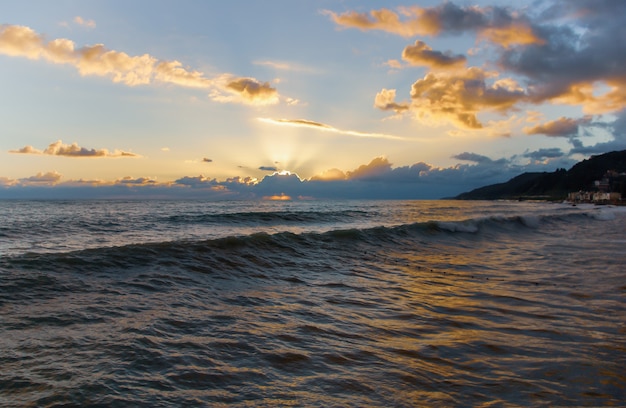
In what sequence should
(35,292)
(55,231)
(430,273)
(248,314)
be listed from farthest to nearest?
(55,231) < (430,273) < (35,292) < (248,314)

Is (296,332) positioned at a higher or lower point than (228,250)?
lower

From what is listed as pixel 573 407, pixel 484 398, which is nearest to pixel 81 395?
pixel 484 398

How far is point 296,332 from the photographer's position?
663 centimetres

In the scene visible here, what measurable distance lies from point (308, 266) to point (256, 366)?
860 cm

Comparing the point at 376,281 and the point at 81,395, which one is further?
the point at 376,281

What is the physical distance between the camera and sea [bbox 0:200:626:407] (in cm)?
446

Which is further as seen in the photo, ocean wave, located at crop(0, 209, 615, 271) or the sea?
ocean wave, located at crop(0, 209, 615, 271)

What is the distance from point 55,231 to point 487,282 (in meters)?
24.5

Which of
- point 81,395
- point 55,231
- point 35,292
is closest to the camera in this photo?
point 81,395

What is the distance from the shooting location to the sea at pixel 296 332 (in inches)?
175

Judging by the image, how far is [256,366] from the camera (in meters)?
5.15

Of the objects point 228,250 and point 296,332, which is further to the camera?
point 228,250

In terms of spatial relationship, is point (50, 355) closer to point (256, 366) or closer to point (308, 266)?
point (256, 366)

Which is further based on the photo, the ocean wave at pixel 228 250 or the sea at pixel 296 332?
the ocean wave at pixel 228 250
